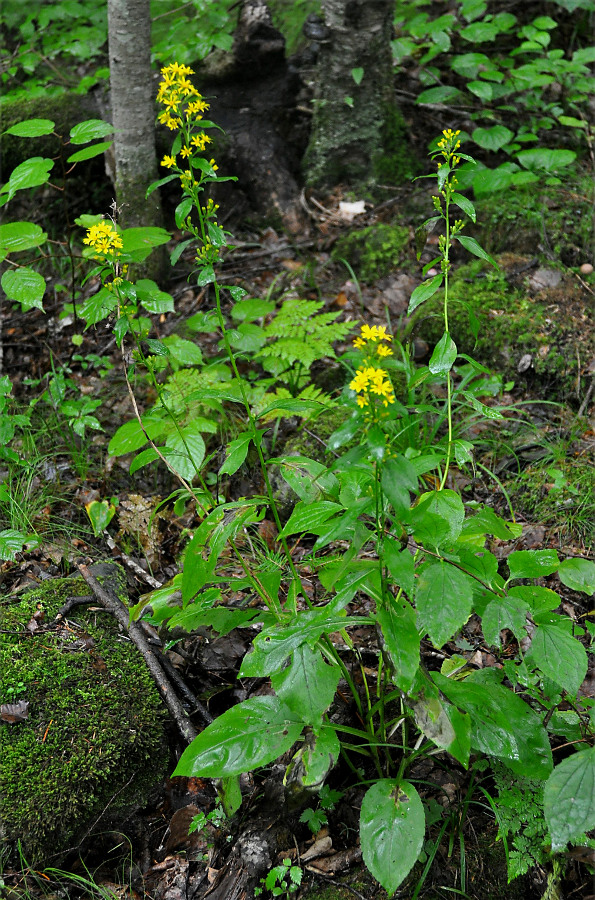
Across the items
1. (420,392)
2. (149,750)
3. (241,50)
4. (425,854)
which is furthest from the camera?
(241,50)

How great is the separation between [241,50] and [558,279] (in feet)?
9.97

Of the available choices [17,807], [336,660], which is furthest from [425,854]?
[17,807]

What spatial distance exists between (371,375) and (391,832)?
1.16 meters

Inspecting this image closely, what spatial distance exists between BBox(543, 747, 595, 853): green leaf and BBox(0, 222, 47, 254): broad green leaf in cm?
301

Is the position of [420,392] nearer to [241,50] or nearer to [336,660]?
[336,660]

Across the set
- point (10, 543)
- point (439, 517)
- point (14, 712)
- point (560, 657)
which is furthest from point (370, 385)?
point (10, 543)

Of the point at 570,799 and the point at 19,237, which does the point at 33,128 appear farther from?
the point at 570,799

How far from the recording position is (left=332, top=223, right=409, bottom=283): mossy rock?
166 inches

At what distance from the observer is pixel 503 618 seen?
1630 mm

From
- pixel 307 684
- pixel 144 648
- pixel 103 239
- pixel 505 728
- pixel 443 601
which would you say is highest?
pixel 103 239

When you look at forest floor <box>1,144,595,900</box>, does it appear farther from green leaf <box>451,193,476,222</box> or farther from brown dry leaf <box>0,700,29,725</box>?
green leaf <box>451,193,476,222</box>

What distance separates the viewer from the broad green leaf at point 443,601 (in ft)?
4.99

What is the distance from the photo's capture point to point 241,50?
4.94 m

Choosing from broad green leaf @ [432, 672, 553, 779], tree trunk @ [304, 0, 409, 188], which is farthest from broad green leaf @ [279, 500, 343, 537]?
tree trunk @ [304, 0, 409, 188]
